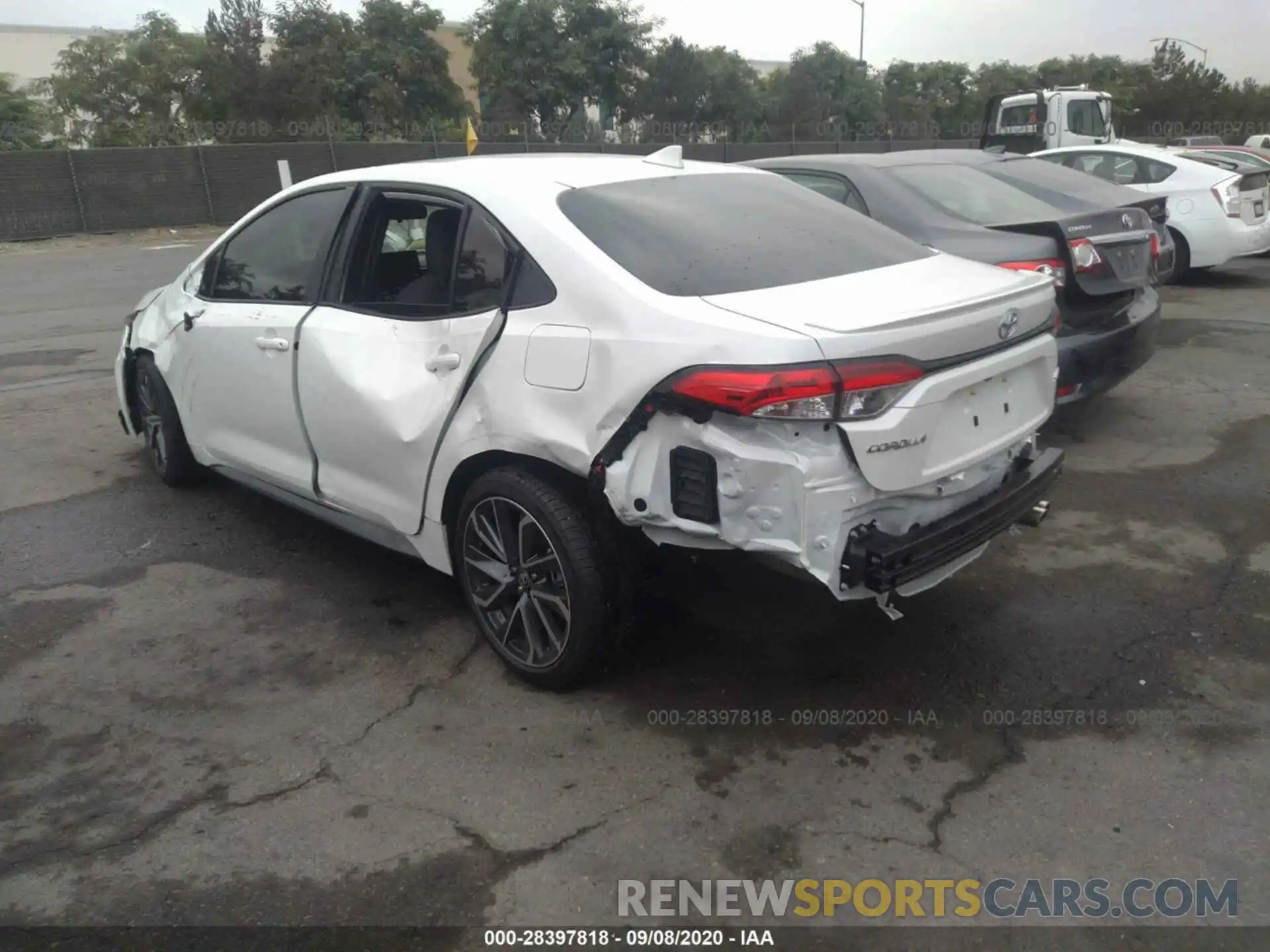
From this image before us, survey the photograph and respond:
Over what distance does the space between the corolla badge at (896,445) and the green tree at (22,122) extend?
132 feet

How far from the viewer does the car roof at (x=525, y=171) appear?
11.8ft

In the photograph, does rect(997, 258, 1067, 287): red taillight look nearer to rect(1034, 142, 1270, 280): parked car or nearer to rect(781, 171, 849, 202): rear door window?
rect(781, 171, 849, 202): rear door window

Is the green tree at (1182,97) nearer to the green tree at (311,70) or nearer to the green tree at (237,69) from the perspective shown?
the green tree at (311,70)

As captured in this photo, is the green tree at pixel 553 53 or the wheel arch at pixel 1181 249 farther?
the green tree at pixel 553 53

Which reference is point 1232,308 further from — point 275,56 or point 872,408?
point 275,56

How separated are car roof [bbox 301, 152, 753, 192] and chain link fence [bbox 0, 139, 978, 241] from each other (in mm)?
17453

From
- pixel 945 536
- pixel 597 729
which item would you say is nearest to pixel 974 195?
pixel 945 536

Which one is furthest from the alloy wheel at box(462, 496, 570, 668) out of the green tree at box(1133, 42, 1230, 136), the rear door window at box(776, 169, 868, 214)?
the green tree at box(1133, 42, 1230, 136)

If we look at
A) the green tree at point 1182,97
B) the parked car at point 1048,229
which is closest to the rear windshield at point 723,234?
the parked car at point 1048,229

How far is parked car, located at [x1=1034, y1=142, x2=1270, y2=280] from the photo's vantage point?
10.8 m

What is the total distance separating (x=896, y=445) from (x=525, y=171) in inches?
67.9

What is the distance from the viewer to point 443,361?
3.46m

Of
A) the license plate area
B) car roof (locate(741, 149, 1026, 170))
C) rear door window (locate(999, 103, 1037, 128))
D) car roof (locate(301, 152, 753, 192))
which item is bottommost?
the license plate area
